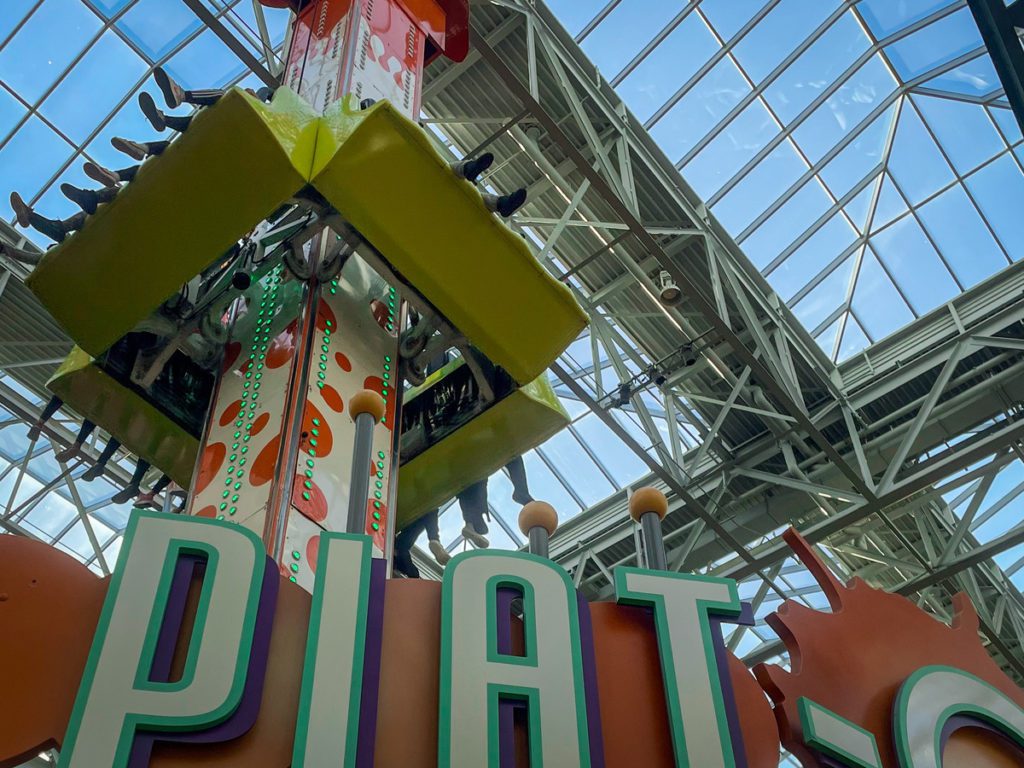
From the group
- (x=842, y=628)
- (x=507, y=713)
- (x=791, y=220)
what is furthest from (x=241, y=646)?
(x=791, y=220)

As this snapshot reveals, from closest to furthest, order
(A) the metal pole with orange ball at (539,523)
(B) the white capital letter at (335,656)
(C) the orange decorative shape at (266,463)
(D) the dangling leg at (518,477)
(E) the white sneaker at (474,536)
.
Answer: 1. (B) the white capital letter at (335,656)
2. (A) the metal pole with orange ball at (539,523)
3. (C) the orange decorative shape at (266,463)
4. (E) the white sneaker at (474,536)
5. (D) the dangling leg at (518,477)

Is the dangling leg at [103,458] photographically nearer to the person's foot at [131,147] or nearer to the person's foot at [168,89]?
the person's foot at [131,147]

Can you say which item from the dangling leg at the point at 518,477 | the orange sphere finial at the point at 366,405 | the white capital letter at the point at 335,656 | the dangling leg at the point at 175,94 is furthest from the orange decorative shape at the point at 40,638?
the dangling leg at the point at 518,477

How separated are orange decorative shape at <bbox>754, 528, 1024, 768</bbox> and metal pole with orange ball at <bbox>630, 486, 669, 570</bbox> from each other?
56 centimetres

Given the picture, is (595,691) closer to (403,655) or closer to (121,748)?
(403,655)

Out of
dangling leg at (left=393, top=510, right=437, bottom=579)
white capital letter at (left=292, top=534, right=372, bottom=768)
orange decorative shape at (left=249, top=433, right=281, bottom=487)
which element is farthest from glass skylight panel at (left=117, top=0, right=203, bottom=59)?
white capital letter at (left=292, top=534, right=372, bottom=768)

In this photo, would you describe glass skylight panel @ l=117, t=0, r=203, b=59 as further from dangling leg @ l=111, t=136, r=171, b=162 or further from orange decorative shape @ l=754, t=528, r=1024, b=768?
orange decorative shape @ l=754, t=528, r=1024, b=768

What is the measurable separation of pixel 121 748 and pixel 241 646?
50cm

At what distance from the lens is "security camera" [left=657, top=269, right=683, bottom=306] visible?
43.6 feet

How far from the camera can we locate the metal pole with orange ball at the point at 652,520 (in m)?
4.36

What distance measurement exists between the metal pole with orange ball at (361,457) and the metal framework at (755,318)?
8199 mm

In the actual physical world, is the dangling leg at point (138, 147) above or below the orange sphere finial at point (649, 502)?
above

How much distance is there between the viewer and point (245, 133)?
18.1ft

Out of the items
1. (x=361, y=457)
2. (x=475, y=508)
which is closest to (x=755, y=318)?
(x=475, y=508)
